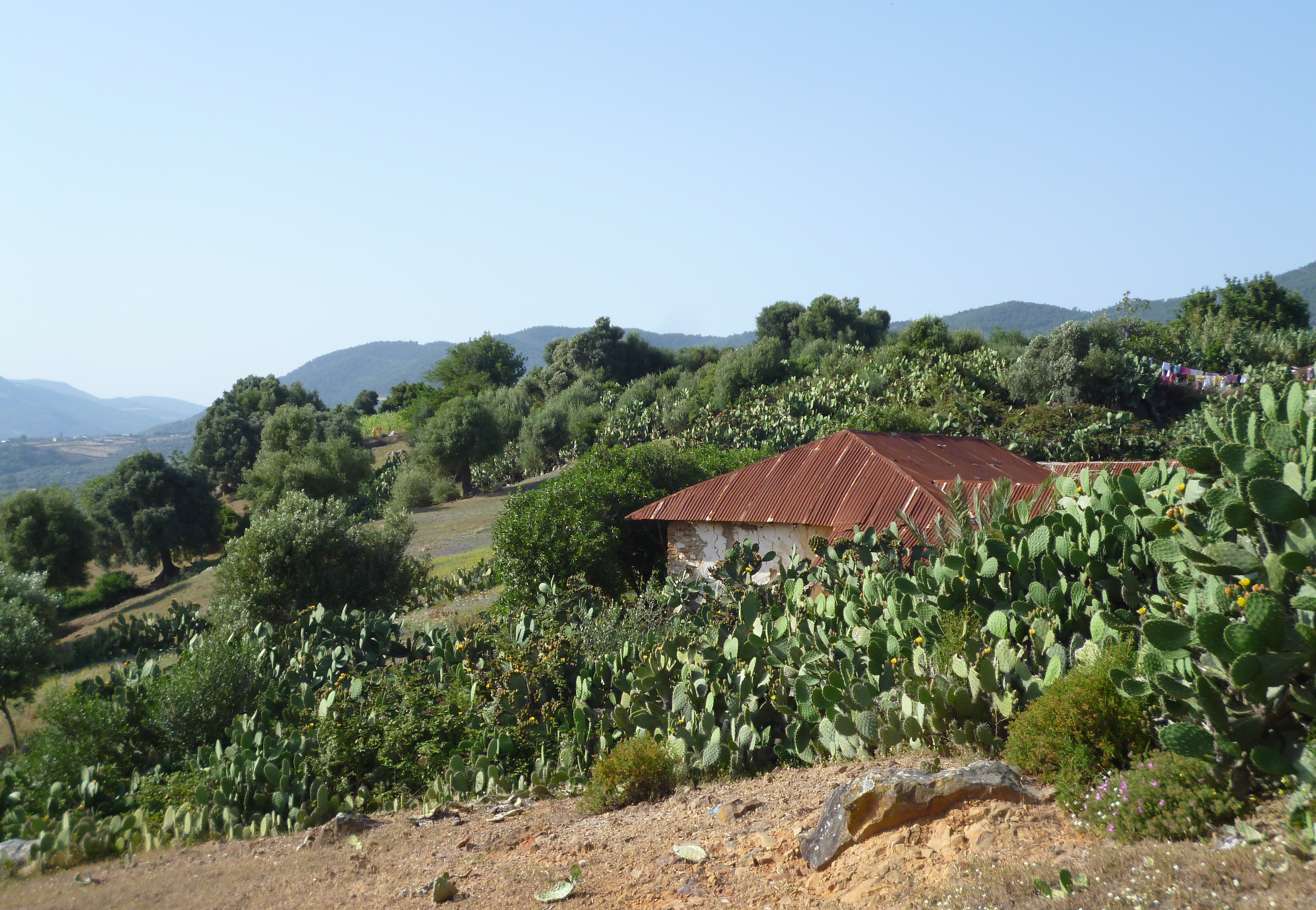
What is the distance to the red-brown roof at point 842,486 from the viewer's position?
12.3 m

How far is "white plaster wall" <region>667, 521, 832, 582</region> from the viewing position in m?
13.1

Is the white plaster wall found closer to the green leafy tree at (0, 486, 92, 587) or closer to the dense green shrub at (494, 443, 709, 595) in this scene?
the dense green shrub at (494, 443, 709, 595)

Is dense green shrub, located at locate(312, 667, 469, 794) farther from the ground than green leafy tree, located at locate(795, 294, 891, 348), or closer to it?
closer to it

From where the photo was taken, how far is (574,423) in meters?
46.4

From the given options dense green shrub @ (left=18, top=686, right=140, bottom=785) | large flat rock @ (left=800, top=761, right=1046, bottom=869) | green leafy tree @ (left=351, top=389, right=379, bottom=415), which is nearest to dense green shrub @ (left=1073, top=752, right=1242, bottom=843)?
large flat rock @ (left=800, top=761, right=1046, bottom=869)

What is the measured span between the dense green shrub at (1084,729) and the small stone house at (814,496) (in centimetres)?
701

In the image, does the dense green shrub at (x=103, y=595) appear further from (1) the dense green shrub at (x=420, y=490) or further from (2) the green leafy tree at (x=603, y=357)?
(2) the green leafy tree at (x=603, y=357)

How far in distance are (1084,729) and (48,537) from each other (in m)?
43.8

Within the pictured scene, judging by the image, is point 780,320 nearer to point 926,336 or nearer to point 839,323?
point 839,323

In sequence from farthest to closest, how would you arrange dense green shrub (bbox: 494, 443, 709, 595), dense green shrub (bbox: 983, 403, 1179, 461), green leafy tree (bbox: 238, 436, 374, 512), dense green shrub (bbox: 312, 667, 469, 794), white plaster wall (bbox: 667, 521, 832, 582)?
green leafy tree (bbox: 238, 436, 374, 512), dense green shrub (bbox: 983, 403, 1179, 461), dense green shrub (bbox: 494, 443, 709, 595), white plaster wall (bbox: 667, 521, 832, 582), dense green shrub (bbox: 312, 667, 469, 794)

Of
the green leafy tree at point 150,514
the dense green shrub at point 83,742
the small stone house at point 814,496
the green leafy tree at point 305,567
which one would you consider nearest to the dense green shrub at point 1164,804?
the small stone house at point 814,496

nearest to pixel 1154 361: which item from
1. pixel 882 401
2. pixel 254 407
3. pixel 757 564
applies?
pixel 882 401

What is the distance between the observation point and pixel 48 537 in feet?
122

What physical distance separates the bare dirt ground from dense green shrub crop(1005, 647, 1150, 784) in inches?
12.0
